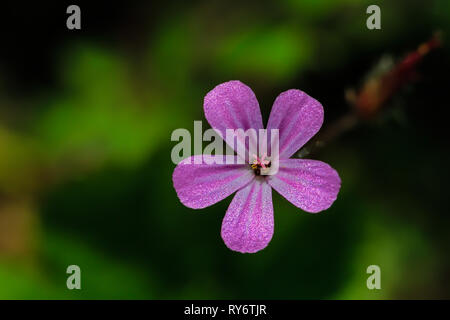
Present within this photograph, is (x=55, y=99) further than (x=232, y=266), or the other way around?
(x=55, y=99)

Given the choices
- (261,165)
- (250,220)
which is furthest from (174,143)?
(250,220)

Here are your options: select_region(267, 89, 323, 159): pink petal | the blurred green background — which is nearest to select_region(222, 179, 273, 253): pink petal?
select_region(267, 89, 323, 159): pink petal

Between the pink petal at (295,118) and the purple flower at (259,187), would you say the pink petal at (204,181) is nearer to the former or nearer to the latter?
the purple flower at (259,187)

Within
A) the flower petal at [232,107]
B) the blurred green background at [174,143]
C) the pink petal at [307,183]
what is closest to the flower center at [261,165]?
the pink petal at [307,183]

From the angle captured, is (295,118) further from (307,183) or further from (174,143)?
(174,143)

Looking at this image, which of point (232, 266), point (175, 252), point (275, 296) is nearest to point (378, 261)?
point (275, 296)
